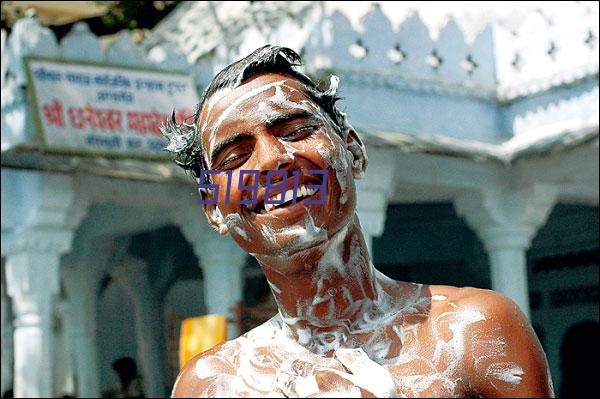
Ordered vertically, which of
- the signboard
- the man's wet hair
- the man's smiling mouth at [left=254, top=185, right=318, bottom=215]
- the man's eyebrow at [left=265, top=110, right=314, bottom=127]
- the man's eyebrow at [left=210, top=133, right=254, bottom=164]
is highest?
the signboard

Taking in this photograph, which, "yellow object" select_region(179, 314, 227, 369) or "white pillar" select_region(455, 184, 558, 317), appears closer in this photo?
"yellow object" select_region(179, 314, 227, 369)

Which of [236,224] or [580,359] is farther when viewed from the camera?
[580,359]

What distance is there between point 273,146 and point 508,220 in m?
9.94

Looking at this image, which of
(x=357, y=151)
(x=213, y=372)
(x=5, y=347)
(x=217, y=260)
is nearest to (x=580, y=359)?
(x=217, y=260)

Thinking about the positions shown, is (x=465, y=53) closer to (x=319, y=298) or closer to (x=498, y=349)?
(x=319, y=298)

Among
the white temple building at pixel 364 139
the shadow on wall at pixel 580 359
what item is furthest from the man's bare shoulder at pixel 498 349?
the shadow on wall at pixel 580 359

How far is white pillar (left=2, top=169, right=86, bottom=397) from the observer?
10.6 m

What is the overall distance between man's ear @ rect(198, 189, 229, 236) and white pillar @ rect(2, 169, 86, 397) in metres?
8.11

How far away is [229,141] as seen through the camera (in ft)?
8.38

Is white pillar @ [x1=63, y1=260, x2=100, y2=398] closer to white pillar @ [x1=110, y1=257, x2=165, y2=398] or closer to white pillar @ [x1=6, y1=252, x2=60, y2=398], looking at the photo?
white pillar @ [x1=110, y1=257, x2=165, y2=398]

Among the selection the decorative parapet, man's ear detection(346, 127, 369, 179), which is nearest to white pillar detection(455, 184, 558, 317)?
the decorative parapet

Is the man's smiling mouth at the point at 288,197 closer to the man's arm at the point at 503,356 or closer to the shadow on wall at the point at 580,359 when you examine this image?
the man's arm at the point at 503,356

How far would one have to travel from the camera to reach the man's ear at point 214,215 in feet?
8.65

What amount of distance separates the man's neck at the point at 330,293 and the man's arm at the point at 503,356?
0.77 feet
